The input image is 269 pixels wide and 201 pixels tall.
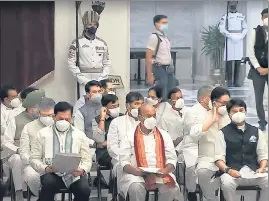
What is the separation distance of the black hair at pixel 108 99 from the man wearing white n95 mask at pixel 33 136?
27cm

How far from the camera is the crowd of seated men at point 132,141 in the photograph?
400 cm

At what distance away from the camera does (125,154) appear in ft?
13.3

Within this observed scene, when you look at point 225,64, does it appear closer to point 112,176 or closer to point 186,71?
point 186,71

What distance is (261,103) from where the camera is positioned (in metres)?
3.98

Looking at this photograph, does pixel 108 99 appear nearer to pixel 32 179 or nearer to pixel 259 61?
pixel 32 179

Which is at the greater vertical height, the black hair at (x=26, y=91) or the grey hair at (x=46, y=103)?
the black hair at (x=26, y=91)

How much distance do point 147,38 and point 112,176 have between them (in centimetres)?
72

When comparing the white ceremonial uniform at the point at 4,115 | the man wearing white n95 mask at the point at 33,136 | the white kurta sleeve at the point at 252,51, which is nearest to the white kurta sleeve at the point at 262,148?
the white kurta sleeve at the point at 252,51

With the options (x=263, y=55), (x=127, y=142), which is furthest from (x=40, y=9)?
(x=263, y=55)

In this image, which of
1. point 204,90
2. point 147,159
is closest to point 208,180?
point 147,159

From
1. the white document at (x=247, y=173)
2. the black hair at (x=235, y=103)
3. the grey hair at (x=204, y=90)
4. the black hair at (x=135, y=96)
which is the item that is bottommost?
the white document at (x=247, y=173)

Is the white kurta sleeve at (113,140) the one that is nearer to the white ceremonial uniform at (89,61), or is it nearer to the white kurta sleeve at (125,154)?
the white kurta sleeve at (125,154)

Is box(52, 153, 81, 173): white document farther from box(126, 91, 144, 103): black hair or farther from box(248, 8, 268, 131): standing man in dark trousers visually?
box(248, 8, 268, 131): standing man in dark trousers

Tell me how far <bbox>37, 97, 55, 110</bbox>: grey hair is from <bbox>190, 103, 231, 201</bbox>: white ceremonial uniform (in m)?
0.71
